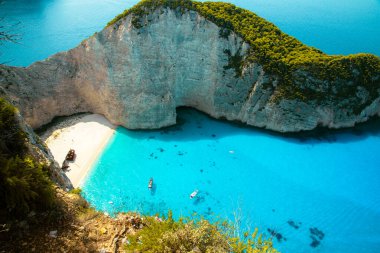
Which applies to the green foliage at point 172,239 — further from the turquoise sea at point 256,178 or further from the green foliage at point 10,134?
the turquoise sea at point 256,178

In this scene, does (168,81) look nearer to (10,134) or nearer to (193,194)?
(193,194)

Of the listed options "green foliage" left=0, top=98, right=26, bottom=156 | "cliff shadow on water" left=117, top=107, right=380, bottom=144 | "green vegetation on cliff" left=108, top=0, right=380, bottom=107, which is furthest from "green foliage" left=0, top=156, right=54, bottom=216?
"green vegetation on cliff" left=108, top=0, right=380, bottom=107

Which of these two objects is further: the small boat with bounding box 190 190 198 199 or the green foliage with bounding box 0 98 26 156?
the small boat with bounding box 190 190 198 199

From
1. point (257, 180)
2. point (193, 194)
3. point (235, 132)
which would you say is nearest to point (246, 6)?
point (235, 132)

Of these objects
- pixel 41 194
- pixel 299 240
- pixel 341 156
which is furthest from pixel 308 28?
pixel 41 194

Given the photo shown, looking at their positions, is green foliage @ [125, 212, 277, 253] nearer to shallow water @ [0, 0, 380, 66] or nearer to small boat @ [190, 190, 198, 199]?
small boat @ [190, 190, 198, 199]

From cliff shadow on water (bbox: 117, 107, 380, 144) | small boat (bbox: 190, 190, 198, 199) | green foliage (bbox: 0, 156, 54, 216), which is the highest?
green foliage (bbox: 0, 156, 54, 216)

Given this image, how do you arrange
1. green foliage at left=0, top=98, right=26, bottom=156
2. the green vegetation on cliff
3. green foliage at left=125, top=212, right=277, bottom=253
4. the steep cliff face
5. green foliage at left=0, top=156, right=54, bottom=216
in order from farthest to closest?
the green vegetation on cliff, the steep cliff face, green foliage at left=0, top=98, right=26, bottom=156, green foliage at left=125, top=212, right=277, bottom=253, green foliage at left=0, top=156, right=54, bottom=216

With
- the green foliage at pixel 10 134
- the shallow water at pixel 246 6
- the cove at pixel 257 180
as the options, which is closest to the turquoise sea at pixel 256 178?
the cove at pixel 257 180
